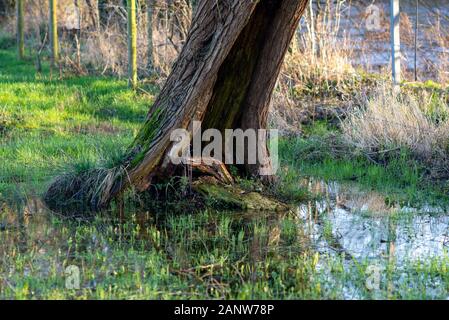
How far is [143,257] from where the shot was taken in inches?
253

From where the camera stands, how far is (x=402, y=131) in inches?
400

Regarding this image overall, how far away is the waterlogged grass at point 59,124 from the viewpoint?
9.30 meters

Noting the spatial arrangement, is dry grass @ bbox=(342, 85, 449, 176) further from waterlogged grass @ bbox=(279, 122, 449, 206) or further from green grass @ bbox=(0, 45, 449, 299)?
green grass @ bbox=(0, 45, 449, 299)

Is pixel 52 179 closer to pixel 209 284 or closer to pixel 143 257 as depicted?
pixel 143 257

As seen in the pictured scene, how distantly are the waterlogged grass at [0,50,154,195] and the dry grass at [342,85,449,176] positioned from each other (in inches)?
124

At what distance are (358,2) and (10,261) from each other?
15.8 meters

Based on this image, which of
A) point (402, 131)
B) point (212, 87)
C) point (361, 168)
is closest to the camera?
point (212, 87)

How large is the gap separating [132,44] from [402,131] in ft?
18.2

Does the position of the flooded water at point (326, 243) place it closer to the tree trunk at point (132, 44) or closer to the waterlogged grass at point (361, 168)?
the waterlogged grass at point (361, 168)

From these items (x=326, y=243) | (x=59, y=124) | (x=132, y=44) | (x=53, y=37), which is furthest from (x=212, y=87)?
(x=53, y=37)

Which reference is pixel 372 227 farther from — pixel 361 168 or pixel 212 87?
pixel 361 168

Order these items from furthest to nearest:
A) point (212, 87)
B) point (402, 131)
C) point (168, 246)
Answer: point (402, 131), point (212, 87), point (168, 246)

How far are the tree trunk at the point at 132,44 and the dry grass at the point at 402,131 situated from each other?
15.0 ft
